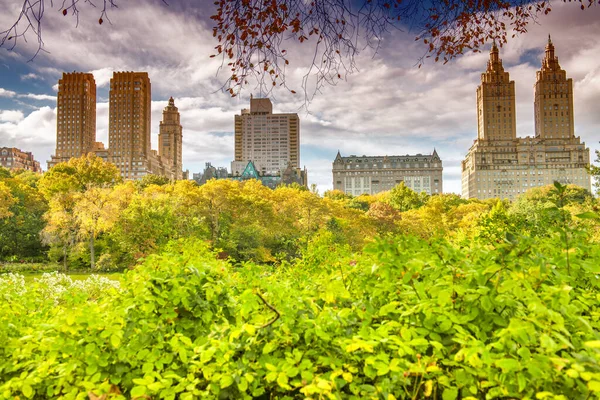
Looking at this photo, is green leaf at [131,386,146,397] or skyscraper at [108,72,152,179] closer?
green leaf at [131,386,146,397]

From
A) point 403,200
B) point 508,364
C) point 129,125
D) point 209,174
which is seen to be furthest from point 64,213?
point 129,125

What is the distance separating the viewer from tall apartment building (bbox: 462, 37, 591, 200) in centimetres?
10181

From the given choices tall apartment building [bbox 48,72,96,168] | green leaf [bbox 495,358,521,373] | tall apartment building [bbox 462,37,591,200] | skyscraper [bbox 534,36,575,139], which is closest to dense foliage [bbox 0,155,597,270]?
green leaf [bbox 495,358,521,373]

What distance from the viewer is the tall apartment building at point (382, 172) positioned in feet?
417

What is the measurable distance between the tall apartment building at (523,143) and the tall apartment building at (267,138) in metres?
64.9

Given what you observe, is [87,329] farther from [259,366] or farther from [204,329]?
[259,366]

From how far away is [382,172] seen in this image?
127188 millimetres

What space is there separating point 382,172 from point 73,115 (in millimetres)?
92955

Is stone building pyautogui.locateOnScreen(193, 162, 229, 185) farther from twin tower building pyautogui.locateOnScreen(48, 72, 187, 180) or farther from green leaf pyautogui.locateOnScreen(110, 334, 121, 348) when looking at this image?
green leaf pyautogui.locateOnScreen(110, 334, 121, 348)

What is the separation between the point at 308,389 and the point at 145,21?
4.24 meters

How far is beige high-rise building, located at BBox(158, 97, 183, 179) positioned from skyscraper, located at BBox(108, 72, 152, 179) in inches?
680

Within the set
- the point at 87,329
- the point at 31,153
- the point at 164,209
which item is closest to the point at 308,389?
the point at 87,329

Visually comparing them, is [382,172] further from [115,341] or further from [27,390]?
[27,390]

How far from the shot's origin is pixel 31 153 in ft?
402
